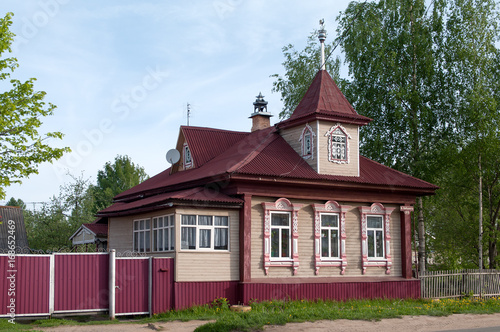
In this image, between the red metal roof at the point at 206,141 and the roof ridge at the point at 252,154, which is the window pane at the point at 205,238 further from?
the red metal roof at the point at 206,141

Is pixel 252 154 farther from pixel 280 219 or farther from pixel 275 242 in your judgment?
pixel 275 242

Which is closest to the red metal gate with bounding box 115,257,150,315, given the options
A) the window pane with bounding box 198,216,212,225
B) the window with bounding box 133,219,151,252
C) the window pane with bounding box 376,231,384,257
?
the window pane with bounding box 198,216,212,225

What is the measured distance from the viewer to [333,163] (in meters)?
21.9

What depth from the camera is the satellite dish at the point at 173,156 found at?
2479cm

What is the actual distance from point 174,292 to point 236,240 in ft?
9.25

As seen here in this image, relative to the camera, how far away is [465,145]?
28.6m

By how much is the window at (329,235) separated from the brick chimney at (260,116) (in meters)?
7.24

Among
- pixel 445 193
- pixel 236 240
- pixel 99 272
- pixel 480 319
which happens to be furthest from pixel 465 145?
pixel 99 272

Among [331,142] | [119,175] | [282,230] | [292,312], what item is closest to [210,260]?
[282,230]

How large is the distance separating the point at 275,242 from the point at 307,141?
4.46 m

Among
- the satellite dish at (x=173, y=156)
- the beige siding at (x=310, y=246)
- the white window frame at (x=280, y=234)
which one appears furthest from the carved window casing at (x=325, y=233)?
the satellite dish at (x=173, y=156)

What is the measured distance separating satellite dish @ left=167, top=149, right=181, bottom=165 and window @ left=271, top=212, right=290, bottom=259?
6.39 meters

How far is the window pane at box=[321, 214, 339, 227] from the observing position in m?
21.4

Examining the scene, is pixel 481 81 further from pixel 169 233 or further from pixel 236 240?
pixel 169 233
